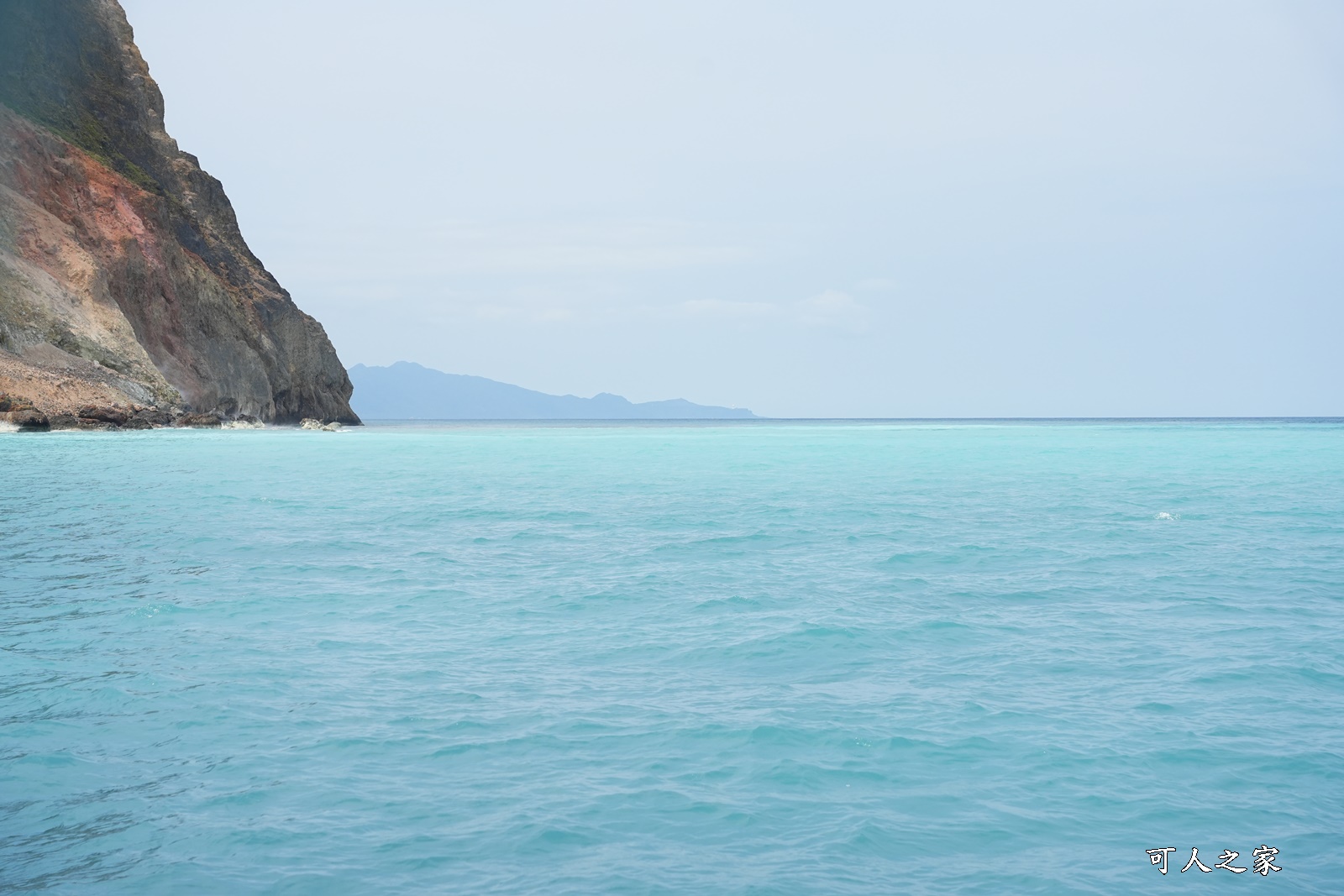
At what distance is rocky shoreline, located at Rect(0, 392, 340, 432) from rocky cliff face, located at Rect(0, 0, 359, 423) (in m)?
0.93

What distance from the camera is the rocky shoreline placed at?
160 feet

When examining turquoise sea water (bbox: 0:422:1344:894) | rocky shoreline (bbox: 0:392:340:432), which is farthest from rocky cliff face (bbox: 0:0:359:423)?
turquoise sea water (bbox: 0:422:1344:894)

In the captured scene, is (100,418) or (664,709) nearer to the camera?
(664,709)

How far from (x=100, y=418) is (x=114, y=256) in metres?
17.4

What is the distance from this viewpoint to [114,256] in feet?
214

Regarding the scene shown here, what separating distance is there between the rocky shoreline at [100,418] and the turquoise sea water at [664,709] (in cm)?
3514

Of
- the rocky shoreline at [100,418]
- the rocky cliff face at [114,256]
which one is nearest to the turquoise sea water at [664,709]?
the rocky shoreline at [100,418]

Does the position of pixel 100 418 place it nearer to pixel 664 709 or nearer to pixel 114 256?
pixel 114 256

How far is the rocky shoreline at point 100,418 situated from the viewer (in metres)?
48.8

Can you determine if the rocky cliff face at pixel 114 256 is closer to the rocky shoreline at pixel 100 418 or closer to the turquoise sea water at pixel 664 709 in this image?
the rocky shoreline at pixel 100 418

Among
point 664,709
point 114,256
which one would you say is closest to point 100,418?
point 114,256

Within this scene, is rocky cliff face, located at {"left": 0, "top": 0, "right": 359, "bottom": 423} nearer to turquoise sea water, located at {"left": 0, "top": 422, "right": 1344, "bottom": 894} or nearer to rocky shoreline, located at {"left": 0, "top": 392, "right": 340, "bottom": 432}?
rocky shoreline, located at {"left": 0, "top": 392, "right": 340, "bottom": 432}

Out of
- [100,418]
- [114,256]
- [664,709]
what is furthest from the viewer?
[114,256]

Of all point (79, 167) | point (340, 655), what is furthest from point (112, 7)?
point (340, 655)
